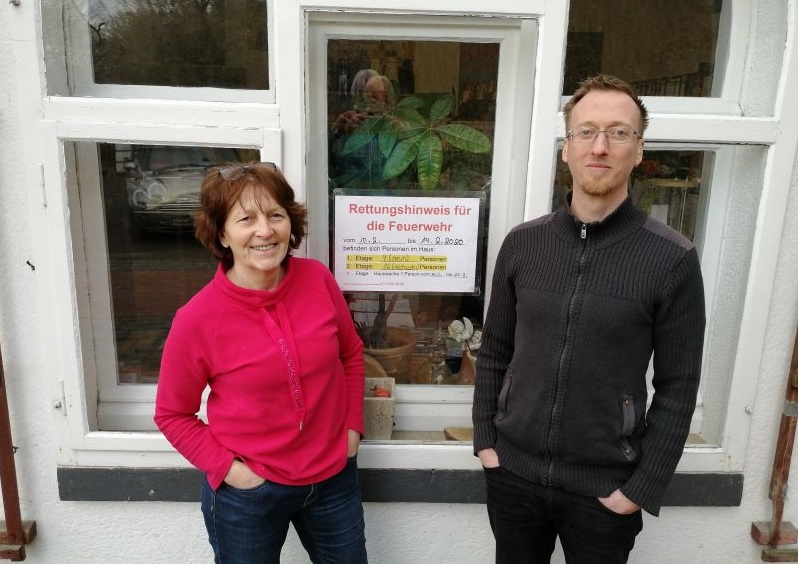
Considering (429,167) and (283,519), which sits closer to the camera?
(283,519)

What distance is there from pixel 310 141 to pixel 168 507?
1441mm

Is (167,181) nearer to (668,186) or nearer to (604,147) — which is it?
(604,147)

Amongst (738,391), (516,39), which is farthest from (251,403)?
(738,391)

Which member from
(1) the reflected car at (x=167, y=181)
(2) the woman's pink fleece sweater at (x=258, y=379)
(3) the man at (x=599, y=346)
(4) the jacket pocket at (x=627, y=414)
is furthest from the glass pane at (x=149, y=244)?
(4) the jacket pocket at (x=627, y=414)

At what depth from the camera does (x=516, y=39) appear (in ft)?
6.61

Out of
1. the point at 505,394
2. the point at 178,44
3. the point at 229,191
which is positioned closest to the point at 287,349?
the point at 229,191

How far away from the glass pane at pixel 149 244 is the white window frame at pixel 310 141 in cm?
13

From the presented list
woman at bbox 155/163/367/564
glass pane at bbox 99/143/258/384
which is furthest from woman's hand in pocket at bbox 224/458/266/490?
glass pane at bbox 99/143/258/384

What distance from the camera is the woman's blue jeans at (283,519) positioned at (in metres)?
1.65

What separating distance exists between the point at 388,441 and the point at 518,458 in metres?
0.70

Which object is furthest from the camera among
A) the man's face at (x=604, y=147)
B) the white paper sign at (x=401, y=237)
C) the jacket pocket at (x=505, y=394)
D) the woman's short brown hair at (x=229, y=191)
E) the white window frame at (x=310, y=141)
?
the white paper sign at (x=401, y=237)

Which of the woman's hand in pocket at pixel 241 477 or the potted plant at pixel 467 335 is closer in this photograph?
the woman's hand in pocket at pixel 241 477

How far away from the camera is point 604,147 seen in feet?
4.69

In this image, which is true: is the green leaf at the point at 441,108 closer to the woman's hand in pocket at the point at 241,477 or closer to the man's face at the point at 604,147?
the man's face at the point at 604,147
